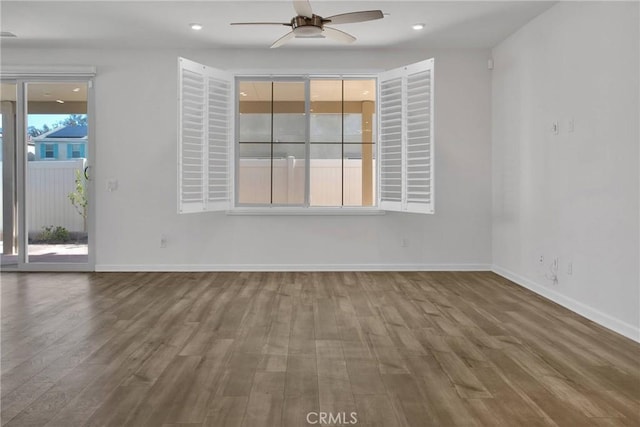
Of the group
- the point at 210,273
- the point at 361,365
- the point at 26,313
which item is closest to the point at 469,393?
the point at 361,365

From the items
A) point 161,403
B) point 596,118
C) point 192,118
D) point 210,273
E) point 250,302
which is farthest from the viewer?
point 210,273

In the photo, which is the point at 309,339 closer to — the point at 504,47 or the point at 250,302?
the point at 250,302

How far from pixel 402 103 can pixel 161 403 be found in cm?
402

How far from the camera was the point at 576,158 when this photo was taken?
379 centimetres

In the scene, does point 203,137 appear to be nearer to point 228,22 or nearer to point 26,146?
point 228,22

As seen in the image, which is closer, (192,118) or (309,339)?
(309,339)

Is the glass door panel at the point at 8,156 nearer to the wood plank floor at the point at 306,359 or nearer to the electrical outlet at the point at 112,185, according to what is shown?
the electrical outlet at the point at 112,185

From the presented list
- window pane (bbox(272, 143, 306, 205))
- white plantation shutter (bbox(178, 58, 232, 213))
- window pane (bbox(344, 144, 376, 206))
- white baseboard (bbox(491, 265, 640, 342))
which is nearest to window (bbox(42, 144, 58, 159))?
white plantation shutter (bbox(178, 58, 232, 213))

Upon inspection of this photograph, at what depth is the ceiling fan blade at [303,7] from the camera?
125 inches

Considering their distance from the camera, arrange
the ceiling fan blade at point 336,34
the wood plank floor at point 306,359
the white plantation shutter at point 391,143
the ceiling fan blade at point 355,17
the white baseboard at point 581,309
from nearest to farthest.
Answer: the wood plank floor at point 306,359 → the white baseboard at point 581,309 → the ceiling fan blade at point 355,17 → the ceiling fan blade at point 336,34 → the white plantation shutter at point 391,143

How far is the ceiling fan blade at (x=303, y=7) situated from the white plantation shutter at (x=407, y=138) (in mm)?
1889

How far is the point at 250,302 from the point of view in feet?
13.4

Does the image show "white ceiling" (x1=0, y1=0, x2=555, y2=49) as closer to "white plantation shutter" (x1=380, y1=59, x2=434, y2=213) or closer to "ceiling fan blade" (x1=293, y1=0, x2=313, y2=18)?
"white plantation shutter" (x1=380, y1=59, x2=434, y2=213)

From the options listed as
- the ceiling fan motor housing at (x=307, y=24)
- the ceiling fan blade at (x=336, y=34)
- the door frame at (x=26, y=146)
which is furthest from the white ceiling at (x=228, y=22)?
the ceiling fan motor housing at (x=307, y=24)
